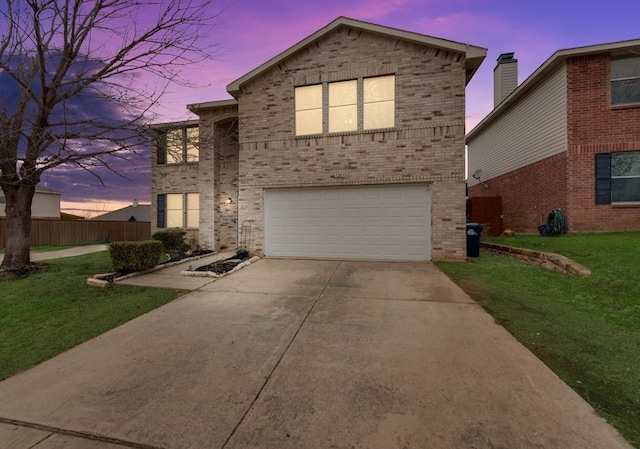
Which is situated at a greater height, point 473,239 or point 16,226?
point 16,226

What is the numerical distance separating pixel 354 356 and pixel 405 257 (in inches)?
254

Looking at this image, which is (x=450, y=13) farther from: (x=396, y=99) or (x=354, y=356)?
(x=354, y=356)

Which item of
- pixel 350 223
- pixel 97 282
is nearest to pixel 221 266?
pixel 97 282

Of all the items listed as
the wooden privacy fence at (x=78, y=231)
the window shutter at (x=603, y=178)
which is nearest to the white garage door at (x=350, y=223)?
the window shutter at (x=603, y=178)

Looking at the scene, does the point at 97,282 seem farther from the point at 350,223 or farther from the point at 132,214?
the point at 132,214

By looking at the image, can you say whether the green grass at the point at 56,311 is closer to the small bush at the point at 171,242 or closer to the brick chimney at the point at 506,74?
the small bush at the point at 171,242

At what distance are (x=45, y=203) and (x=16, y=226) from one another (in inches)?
1086

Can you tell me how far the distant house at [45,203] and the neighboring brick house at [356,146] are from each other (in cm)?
2898

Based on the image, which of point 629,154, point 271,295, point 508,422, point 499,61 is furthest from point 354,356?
point 499,61

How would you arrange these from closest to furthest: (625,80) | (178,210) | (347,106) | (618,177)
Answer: (347,106)
(618,177)
(625,80)
(178,210)

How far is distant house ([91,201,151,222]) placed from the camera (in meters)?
32.7

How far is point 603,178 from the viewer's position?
9922mm

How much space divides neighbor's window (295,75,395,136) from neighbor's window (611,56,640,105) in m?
8.19

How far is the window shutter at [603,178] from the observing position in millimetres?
9875
